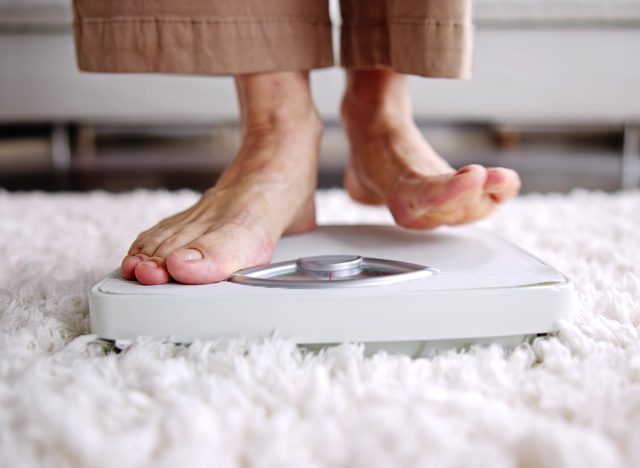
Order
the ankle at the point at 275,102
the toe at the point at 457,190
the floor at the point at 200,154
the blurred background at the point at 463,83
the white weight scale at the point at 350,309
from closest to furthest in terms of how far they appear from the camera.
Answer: the white weight scale at the point at 350,309 < the toe at the point at 457,190 < the ankle at the point at 275,102 < the blurred background at the point at 463,83 < the floor at the point at 200,154

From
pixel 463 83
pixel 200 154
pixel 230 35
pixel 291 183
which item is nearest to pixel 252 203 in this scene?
pixel 291 183

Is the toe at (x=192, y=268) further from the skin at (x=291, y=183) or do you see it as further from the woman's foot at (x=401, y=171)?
the woman's foot at (x=401, y=171)

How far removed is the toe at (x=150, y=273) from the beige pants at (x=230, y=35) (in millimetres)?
234

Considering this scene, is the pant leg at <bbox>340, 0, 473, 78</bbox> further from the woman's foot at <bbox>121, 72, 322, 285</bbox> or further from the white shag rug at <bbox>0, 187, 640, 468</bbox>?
the white shag rug at <bbox>0, 187, 640, 468</bbox>

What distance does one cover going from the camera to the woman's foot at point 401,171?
25.2 inches

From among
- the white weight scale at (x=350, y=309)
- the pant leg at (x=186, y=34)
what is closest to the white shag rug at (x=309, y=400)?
the white weight scale at (x=350, y=309)

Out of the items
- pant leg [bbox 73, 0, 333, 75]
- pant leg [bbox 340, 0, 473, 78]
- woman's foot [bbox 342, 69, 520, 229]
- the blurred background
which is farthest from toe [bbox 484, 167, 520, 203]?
the blurred background

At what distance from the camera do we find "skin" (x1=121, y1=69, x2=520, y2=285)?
1.85 feet

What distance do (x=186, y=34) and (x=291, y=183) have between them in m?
0.18

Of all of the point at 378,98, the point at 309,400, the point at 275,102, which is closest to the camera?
the point at 309,400

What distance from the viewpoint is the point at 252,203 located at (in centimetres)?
65

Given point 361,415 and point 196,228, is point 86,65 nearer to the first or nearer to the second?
point 196,228

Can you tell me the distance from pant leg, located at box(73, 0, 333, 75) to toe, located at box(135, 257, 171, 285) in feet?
0.77

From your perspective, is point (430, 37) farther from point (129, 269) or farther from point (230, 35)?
point (129, 269)
